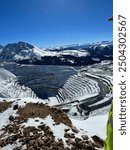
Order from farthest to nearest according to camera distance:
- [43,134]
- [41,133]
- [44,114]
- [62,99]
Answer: [62,99] < [44,114] < [41,133] < [43,134]

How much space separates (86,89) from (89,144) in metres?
75.4

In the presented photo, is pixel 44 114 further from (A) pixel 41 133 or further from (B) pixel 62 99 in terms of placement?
(B) pixel 62 99

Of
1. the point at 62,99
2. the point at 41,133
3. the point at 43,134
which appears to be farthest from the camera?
the point at 62,99

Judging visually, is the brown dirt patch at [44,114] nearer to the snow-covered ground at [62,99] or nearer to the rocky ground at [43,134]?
the rocky ground at [43,134]

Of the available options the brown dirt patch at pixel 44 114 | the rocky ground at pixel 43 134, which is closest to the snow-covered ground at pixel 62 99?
the rocky ground at pixel 43 134

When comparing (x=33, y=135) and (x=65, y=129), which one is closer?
(x=33, y=135)

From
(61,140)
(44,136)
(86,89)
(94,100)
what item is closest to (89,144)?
(61,140)

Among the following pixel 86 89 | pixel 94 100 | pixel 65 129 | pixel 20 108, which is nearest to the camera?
pixel 65 129

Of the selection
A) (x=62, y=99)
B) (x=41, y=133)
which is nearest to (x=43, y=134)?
(x=41, y=133)

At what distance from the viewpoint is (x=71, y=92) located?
98062 mm

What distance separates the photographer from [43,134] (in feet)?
69.3

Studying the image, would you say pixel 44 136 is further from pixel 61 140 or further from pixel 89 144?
pixel 89 144

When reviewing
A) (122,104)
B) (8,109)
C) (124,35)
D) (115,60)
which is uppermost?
(124,35)

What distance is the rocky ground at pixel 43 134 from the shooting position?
19.0 metres
